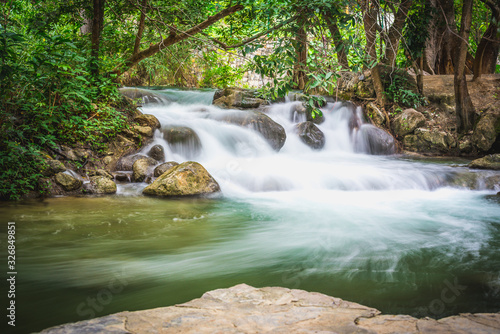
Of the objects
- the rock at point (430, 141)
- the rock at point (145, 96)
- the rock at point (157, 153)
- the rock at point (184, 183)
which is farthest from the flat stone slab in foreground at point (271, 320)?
the rock at point (430, 141)

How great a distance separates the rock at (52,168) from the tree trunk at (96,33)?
1.94 metres

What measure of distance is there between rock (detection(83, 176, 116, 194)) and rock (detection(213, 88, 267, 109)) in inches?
205

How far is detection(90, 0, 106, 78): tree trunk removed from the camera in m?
6.35

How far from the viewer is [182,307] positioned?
6.19 feet

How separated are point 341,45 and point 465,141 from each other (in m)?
7.93

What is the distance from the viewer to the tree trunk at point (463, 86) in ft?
28.0

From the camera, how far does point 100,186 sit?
→ 18.4 feet

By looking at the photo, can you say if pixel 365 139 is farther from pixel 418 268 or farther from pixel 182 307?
pixel 182 307

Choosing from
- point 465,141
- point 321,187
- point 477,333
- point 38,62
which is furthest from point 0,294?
point 465,141

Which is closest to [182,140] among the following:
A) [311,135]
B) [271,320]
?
[311,135]

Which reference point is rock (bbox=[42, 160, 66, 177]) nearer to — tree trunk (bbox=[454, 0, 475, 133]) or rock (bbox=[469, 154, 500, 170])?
rock (bbox=[469, 154, 500, 170])

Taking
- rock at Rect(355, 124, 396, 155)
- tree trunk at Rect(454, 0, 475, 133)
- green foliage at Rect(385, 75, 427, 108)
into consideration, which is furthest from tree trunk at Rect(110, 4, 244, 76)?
green foliage at Rect(385, 75, 427, 108)

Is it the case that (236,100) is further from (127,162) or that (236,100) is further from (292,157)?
(127,162)

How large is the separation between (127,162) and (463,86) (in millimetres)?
9008
